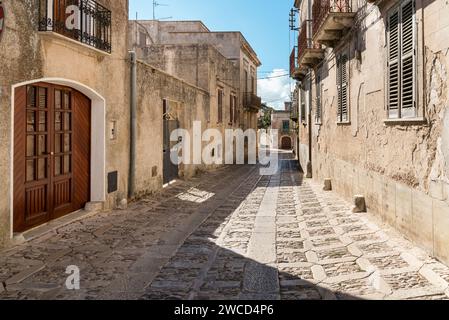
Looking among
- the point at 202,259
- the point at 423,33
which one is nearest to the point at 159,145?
the point at 202,259

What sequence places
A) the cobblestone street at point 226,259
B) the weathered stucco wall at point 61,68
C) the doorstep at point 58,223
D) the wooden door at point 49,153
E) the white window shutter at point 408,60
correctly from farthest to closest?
the wooden door at point 49,153
the doorstep at point 58,223
the white window shutter at point 408,60
the weathered stucco wall at point 61,68
the cobblestone street at point 226,259

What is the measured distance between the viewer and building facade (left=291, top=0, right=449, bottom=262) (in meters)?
4.92

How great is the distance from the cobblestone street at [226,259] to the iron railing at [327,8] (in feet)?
14.3

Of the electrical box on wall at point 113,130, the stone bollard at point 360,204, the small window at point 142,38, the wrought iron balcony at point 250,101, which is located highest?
the small window at point 142,38

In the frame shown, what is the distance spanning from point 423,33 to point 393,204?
8.24 ft

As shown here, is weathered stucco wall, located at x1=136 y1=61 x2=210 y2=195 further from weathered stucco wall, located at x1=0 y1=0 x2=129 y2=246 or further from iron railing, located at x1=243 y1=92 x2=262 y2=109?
iron railing, located at x1=243 y1=92 x2=262 y2=109

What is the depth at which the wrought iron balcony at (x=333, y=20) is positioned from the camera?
8.96 m

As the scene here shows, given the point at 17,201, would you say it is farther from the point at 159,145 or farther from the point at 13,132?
the point at 159,145

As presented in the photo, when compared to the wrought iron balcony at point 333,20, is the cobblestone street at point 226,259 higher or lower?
lower

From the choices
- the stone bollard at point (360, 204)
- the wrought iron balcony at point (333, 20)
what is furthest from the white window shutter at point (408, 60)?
the wrought iron balcony at point (333, 20)

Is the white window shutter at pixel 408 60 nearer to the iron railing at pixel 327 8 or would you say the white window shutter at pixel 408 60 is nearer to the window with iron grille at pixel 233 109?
the iron railing at pixel 327 8

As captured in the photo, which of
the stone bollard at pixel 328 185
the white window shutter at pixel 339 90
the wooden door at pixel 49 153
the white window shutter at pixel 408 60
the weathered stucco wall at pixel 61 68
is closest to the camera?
the weathered stucco wall at pixel 61 68

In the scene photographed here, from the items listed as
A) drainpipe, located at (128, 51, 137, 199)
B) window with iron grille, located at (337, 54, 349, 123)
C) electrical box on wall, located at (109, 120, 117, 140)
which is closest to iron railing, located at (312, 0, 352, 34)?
window with iron grille, located at (337, 54, 349, 123)

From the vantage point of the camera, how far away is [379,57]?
7078 mm
